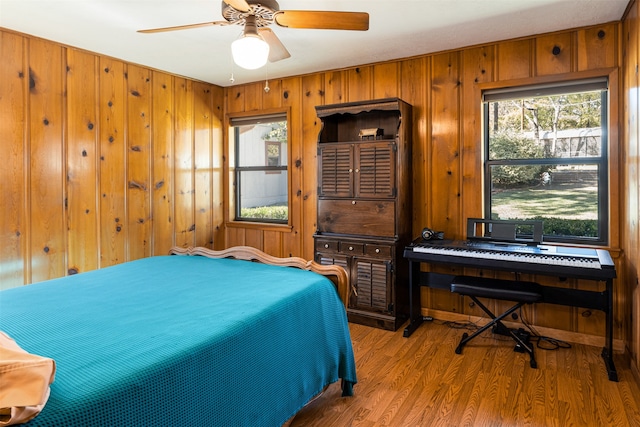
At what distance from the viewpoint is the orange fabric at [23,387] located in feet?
3.00

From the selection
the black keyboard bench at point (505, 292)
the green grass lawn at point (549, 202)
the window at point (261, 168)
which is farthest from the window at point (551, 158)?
the window at point (261, 168)

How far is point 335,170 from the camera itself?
Answer: 3779 millimetres

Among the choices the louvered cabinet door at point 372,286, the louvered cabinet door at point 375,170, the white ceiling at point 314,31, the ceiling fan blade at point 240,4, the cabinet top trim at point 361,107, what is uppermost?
the white ceiling at point 314,31

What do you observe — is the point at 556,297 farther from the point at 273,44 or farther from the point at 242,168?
the point at 242,168

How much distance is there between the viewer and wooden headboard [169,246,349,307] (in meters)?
2.35

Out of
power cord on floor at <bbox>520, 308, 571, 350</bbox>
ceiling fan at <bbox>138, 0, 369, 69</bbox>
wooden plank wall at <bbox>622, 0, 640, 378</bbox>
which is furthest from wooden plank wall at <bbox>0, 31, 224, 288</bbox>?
wooden plank wall at <bbox>622, 0, 640, 378</bbox>

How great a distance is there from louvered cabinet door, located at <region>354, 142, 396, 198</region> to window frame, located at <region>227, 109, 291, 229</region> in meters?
1.09

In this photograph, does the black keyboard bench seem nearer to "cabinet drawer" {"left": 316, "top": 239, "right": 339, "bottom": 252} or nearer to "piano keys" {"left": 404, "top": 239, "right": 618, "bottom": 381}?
"piano keys" {"left": 404, "top": 239, "right": 618, "bottom": 381}

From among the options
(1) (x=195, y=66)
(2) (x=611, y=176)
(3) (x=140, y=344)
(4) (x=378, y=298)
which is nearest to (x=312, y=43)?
(1) (x=195, y=66)

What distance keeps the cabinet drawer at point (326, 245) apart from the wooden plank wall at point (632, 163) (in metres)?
2.23

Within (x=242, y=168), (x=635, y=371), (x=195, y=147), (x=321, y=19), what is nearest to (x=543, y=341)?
(x=635, y=371)

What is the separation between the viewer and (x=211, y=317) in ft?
5.37

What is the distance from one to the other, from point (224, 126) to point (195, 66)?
3.25ft

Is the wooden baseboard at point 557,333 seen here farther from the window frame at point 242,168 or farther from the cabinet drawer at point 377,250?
the window frame at point 242,168
